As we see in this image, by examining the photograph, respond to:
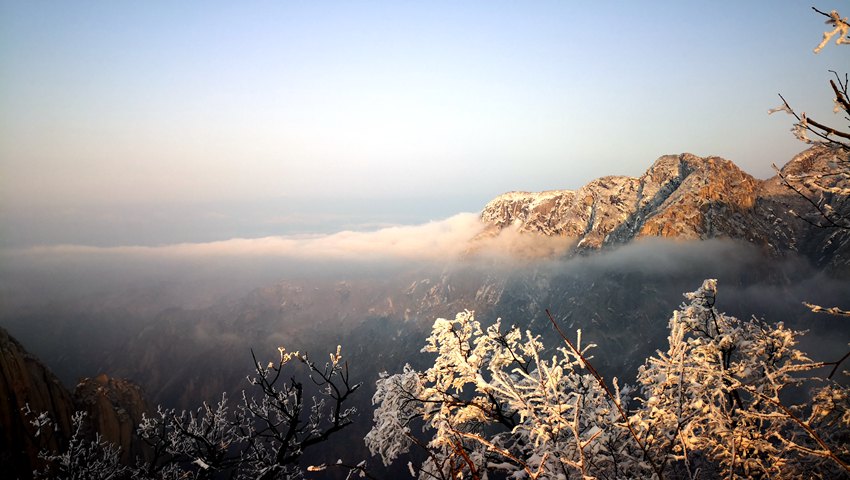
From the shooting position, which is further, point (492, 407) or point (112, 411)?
point (112, 411)

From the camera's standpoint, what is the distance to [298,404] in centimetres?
1094

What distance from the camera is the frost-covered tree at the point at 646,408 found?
8.01 metres

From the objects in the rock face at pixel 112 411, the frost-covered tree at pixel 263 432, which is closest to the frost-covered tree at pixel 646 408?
the frost-covered tree at pixel 263 432

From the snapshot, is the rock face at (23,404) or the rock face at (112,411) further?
the rock face at (112,411)

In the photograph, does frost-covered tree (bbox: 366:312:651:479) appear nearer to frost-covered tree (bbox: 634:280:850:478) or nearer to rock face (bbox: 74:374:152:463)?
frost-covered tree (bbox: 634:280:850:478)

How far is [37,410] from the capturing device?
28609mm

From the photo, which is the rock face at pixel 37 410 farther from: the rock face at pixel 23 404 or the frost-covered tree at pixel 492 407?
the frost-covered tree at pixel 492 407

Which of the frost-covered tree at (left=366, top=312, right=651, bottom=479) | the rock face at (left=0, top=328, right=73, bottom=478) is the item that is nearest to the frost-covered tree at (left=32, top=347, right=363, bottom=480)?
the frost-covered tree at (left=366, top=312, right=651, bottom=479)

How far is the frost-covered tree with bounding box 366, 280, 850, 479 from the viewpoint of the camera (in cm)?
801

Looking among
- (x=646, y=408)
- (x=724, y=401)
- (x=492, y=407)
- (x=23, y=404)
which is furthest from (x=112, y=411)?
(x=724, y=401)

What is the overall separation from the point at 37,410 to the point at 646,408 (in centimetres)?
3981

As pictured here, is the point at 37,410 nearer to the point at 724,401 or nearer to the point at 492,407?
the point at 492,407

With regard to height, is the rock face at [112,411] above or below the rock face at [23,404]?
below

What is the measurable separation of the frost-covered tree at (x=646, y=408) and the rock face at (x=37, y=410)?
1398 cm
